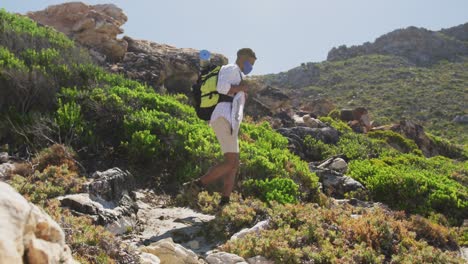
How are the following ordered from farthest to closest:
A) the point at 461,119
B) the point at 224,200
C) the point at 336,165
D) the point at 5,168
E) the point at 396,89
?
the point at 396,89, the point at 461,119, the point at 336,165, the point at 5,168, the point at 224,200

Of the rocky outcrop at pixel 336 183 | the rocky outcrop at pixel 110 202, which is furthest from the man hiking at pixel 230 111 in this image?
the rocky outcrop at pixel 336 183

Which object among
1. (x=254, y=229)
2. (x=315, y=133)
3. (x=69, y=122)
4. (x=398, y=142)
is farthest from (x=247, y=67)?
(x=398, y=142)

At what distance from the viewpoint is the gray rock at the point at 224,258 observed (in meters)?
4.96

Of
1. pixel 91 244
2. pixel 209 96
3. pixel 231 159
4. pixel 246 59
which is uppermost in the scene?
pixel 246 59

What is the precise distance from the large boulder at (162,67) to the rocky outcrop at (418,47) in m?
55.1

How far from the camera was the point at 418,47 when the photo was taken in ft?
236

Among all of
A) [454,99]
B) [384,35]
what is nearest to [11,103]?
[454,99]

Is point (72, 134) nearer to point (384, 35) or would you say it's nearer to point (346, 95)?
point (346, 95)

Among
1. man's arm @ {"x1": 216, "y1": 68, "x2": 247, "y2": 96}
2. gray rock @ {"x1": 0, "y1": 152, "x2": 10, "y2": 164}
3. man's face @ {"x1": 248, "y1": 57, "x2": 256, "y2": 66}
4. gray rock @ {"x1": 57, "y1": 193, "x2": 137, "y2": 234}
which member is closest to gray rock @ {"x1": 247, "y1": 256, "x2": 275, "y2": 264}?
gray rock @ {"x1": 57, "y1": 193, "x2": 137, "y2": 234}

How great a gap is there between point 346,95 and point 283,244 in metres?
43.0

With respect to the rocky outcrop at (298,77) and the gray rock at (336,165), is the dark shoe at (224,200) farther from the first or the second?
the rocky outcrop at (298,77)

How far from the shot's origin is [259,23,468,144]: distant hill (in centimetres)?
3934

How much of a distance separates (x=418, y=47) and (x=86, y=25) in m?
64.2

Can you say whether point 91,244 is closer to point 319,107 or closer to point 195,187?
point 195,187
